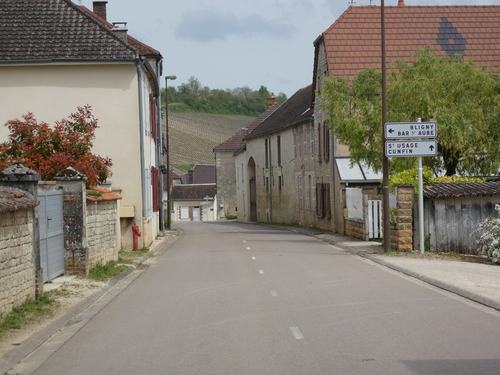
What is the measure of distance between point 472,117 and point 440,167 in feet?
8.51

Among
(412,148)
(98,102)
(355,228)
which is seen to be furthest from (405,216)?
(98,102)

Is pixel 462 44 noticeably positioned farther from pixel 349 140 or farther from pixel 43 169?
pixel 43 169

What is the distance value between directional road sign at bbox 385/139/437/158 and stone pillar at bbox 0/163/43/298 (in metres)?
10.7

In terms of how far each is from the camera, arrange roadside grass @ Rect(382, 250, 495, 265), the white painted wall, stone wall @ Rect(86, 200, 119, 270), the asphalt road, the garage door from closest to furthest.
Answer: the asphalt road → the garage door → stone wall @ Rect(86, 200, 119, 270) → roadside grass @ Rect(382, 250, 495, 265) → the white painted wall

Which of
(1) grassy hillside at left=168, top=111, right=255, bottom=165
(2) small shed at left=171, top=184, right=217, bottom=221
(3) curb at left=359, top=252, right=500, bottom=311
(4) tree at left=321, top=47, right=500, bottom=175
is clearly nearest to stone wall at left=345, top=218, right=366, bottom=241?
(4) tree at left=321, top=47, right=500, bottom=175

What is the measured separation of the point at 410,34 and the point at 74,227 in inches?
974

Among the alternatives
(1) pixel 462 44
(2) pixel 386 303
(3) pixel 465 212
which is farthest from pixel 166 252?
(1) pixel 462 44

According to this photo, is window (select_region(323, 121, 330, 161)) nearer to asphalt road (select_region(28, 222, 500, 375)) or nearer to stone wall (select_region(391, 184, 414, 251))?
stone wall (select_region(391, 184, 414, 251))

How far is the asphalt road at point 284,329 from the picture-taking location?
24.2 ft

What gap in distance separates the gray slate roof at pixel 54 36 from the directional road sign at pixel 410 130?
8455 millimetres

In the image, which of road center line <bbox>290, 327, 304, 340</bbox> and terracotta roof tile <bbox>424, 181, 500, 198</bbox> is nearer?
road center line <bbox>290, 327, 304, 340</bbox>

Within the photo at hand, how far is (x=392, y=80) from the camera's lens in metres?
26.2

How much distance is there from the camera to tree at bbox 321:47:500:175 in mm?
24625

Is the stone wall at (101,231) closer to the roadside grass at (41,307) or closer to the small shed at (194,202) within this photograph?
the roadside grass at (41,307)
